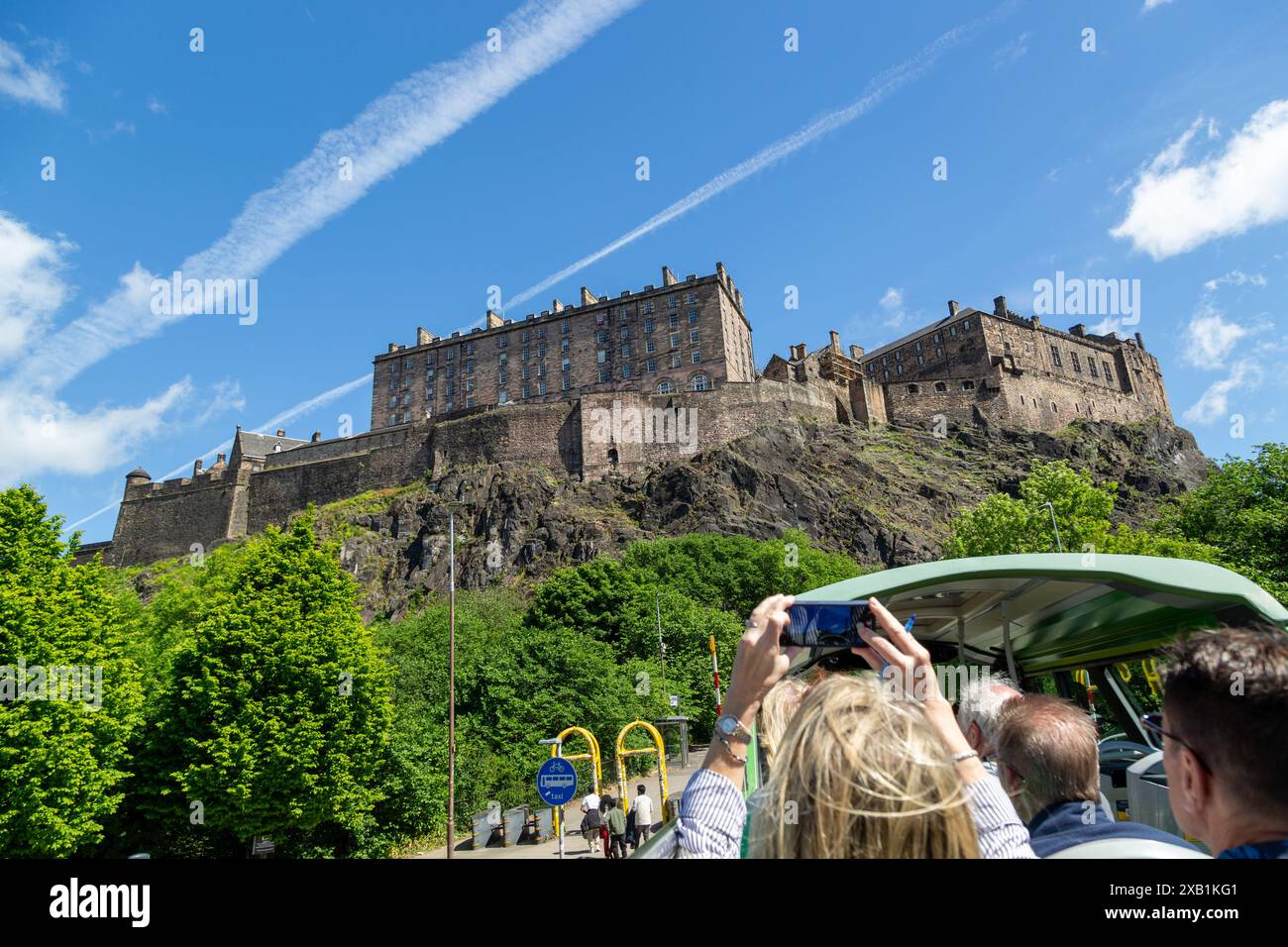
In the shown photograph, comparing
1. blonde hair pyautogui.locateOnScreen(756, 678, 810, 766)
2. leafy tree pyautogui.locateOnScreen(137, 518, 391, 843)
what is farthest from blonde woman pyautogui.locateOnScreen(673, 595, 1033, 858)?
leafy tree pyautogui.locateOnScreen(137, 518, 391, 843)

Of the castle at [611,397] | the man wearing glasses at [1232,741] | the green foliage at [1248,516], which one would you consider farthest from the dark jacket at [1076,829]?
the castle at [611,397]

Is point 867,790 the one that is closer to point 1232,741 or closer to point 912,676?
point 912,676

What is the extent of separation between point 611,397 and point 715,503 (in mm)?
13971

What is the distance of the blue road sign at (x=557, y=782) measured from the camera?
11.5m

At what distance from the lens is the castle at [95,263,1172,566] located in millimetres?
58688

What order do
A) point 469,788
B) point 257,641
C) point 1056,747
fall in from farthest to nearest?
1. point 469,788
2. point 257,641
3. point 1056,747

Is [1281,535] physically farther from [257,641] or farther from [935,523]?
[257,641]

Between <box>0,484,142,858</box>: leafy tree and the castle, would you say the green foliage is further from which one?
<box>0,484,142,858</box>: leafy tree

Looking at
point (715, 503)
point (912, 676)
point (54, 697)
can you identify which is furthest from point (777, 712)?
point (715, 503)

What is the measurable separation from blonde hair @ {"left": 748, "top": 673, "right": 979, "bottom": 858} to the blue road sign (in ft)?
35.3
